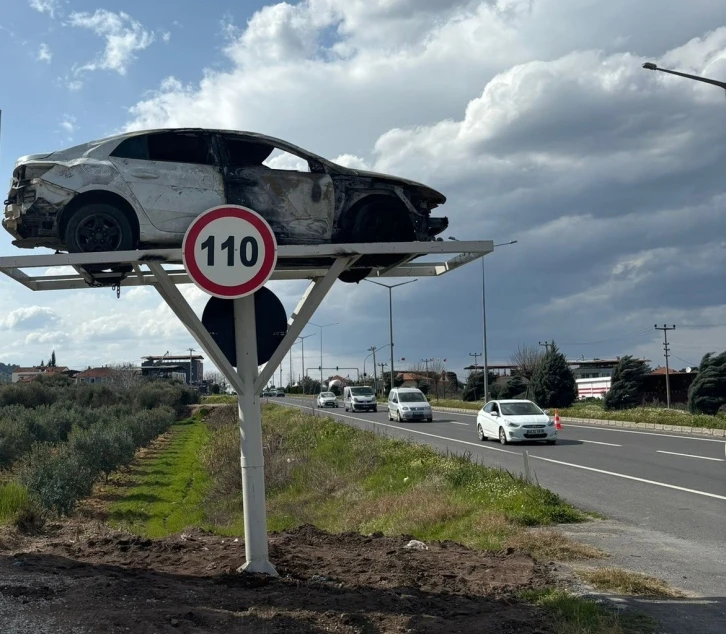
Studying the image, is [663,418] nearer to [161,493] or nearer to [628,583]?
[161,493]

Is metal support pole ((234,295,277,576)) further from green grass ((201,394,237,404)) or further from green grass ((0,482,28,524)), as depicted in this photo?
green grass ((201,394,237,404))

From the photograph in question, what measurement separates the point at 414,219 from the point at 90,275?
280 cm

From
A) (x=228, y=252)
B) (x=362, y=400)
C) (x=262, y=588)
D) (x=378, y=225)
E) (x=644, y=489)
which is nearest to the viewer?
(x=262, y=588)

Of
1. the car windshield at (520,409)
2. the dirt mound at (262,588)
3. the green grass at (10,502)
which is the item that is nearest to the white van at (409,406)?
the car windshield at (520,409)

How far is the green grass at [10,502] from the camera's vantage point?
9.19 meters

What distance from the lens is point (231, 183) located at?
258 inches

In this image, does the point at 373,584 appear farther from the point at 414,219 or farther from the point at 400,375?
the point at 400,375

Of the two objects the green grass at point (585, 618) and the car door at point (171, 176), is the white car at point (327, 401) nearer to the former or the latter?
the car door at point (171, 176)

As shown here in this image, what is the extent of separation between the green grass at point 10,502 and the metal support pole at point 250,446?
4.36 m

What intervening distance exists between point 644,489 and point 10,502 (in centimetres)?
1000

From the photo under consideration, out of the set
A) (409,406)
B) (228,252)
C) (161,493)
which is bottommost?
(161,493)

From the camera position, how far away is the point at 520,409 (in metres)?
24.2

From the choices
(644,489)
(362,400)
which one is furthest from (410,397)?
(644,489)

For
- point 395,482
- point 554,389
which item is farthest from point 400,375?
point 395,482
